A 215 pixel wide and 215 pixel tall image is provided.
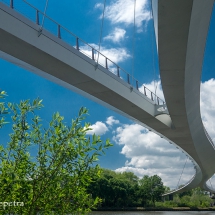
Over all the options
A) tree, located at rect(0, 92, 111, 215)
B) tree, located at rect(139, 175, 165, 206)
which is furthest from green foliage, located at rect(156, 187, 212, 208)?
tree, located at rect(0, 92, 111, 215)

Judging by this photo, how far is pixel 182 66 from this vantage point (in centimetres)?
1120

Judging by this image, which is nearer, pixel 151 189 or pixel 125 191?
Answer: pixel 125 191

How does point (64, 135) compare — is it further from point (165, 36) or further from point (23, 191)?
point (165, 36)

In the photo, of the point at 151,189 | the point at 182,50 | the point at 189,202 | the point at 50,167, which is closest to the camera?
the point at 50,167

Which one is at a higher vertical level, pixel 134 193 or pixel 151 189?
pixel 151 189

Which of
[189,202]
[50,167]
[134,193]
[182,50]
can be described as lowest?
[50,167]

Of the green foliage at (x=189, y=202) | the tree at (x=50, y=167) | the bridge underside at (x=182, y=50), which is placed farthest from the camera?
the green foliage at (x=189, y=202)

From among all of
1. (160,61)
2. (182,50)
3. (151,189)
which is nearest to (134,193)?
(151,189)

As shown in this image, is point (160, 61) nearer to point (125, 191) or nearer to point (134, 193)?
point (125, 191)

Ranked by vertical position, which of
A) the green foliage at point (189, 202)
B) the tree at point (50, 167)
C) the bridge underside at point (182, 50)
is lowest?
the tree at point (50, 167)

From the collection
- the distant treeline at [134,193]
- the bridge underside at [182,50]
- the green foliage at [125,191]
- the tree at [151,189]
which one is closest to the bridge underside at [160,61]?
the bridge underside at [182,50]

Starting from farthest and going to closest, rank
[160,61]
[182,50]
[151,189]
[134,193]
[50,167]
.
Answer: [151,189] → [134,193] → [160,61] → [182,50] → [50,167]

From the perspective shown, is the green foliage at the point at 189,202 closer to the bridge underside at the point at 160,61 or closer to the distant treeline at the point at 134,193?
the distant treeline at the point at 134,193

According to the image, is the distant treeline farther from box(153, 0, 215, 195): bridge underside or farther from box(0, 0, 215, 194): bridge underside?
box(153, 0, 215, 195): bridge underside
